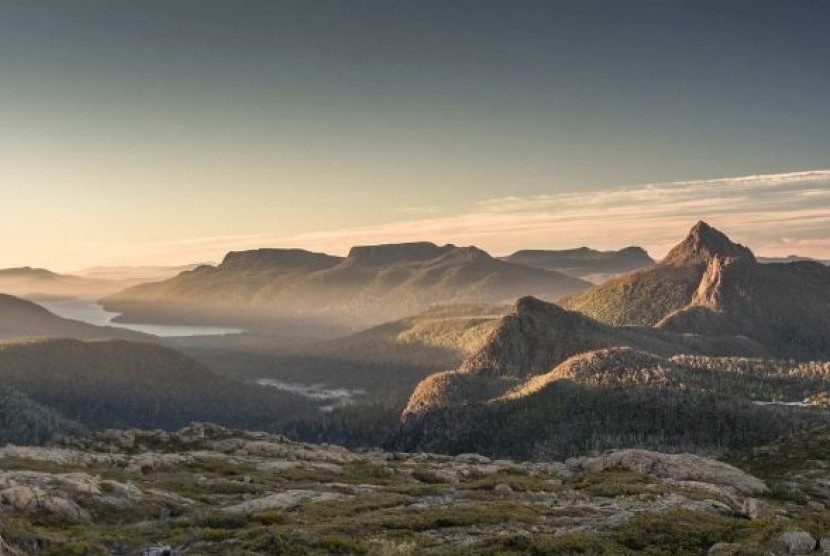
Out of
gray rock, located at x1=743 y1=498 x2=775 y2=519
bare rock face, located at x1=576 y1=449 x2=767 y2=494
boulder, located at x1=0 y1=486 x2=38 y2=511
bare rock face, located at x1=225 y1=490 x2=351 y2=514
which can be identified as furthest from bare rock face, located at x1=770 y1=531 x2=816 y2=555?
bare rock face, located at x1=576 y1=449 x2=767 y2=494

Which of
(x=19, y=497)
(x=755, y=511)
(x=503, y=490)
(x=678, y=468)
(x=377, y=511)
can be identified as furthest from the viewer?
(x=678, y=468)

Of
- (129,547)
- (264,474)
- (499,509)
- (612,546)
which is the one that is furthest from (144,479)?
(612,546)

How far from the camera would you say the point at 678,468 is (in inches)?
4397

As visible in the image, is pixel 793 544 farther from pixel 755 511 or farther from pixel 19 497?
pixel 19 497

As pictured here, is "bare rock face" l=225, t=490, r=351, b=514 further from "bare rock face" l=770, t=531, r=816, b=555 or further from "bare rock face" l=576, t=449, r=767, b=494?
"bare rock face" l=576, t=449, r=767, b=494

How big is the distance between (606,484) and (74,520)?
2262 inches

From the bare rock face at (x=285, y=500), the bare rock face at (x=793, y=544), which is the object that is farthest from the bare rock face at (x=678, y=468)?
the bare rock face at (x=793, y=544)

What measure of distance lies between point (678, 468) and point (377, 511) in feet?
231

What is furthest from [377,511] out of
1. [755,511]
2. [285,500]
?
[755,511]

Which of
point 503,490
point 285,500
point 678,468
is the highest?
point 285,500

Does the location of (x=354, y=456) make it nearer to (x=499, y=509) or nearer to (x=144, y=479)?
(x=144, y=479)

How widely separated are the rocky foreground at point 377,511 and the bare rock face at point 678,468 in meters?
0.50

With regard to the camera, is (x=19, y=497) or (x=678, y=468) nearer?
(x=19, y=497)

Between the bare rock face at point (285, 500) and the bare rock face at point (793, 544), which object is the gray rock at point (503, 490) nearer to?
the bare rock face at point (285, 500)
